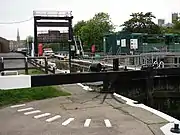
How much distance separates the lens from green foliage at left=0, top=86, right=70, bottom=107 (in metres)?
12.0

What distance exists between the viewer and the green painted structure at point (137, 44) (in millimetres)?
41438

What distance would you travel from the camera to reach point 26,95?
1288 cm

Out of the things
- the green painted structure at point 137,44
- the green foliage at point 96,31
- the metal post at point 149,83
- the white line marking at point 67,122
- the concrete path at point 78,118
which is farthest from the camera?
the green foliage at point 96,31

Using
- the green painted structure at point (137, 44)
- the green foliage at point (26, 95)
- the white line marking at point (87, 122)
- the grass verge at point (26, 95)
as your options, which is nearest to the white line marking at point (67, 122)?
the white line marking at point (87, 122)

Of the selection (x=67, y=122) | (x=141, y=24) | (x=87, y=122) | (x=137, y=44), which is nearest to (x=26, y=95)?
(x=67, y=122)

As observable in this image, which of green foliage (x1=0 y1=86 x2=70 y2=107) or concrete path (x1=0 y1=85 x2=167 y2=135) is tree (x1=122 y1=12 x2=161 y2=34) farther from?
concrete path (x1=0 y1=85 x2=167 y2=135)

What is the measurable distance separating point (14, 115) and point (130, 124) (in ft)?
12.0

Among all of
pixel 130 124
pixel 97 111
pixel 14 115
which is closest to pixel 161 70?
pixel 97 111

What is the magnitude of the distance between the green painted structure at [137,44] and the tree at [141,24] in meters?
23.1

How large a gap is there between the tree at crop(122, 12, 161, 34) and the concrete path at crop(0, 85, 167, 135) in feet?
205

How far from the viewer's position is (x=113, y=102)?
1148 cm

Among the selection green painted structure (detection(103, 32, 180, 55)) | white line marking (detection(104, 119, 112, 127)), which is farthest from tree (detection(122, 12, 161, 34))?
white line marking (detection(104, 119, 112, 127))

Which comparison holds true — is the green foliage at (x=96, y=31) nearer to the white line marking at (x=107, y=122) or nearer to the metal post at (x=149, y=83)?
the metal post at (x=149, y=83)

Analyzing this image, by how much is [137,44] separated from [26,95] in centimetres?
2941
